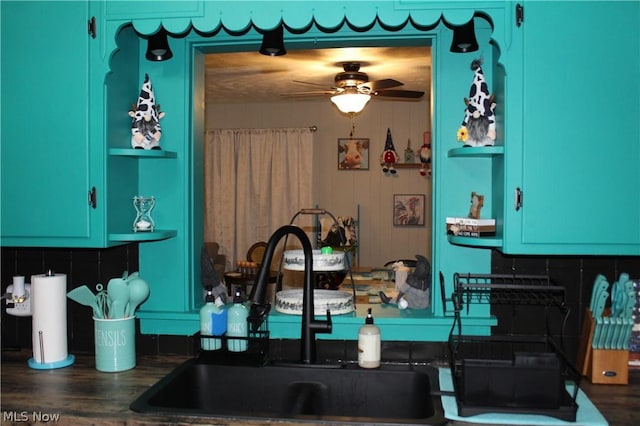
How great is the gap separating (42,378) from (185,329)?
487 millimetres

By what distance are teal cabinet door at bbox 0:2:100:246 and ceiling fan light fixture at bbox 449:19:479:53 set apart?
3.90 ft

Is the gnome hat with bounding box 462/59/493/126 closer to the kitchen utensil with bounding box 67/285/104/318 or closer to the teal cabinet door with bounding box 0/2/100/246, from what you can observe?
the teal cabinet door with bounding box 0/2/100/246

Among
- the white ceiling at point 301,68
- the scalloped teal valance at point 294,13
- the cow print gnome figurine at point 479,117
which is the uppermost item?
the white ceiling at point 301,68

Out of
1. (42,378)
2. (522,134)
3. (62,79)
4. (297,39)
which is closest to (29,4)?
(62,79)

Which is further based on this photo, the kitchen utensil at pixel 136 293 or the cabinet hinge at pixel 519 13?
the kitchen utensil at pixel 136 293

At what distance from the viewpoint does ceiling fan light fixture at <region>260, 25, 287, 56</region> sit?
1986mm

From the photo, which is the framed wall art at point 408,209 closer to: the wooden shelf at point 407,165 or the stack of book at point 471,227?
the wooden shelf at point 407,165

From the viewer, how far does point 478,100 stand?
6.29ft

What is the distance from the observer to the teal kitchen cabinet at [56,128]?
1945 millimetres

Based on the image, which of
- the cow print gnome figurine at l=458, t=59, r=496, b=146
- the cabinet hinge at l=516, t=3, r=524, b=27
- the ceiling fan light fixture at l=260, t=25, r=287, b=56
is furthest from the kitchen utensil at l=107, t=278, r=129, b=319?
the cabinet hinge at l=516, t=3, r=524, b=27

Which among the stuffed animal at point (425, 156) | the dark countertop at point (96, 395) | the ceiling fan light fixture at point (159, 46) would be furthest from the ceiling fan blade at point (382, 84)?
the dark countertop at point (96, 395)

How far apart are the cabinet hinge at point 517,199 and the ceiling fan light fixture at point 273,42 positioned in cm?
88

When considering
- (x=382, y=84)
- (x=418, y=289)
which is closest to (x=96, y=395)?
(x=418, y=289)

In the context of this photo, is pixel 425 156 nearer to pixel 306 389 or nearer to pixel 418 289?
pixel 418 289
